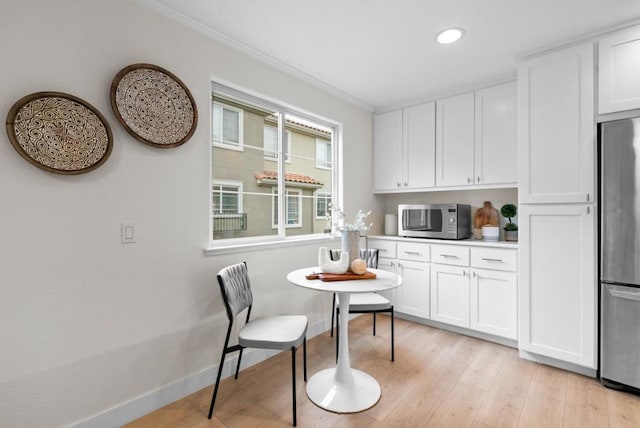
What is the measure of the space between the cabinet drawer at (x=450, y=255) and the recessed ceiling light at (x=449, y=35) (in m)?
1.81

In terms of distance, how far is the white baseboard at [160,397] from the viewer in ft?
5.50

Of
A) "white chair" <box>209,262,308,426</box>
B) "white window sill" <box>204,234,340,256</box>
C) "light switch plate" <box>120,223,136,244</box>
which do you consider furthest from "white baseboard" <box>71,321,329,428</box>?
"light switch plate" <box>120,223,136,244</box>

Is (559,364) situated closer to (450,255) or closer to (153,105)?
(450,255)

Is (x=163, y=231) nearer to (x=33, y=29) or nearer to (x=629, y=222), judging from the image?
(x=33, y=29)

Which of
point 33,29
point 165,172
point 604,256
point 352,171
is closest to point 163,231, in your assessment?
point 165,172

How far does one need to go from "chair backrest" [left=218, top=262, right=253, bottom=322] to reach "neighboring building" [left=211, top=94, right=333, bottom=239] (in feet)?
1.40

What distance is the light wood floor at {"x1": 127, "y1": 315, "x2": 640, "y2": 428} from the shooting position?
180 centimetres

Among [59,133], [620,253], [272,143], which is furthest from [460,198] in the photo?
[59,133]

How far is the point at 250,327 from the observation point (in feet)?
6.64

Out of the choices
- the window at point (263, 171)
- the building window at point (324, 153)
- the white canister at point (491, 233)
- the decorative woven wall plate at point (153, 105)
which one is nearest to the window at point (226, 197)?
the window at point (263, 171)

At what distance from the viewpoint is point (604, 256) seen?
213 centimetres

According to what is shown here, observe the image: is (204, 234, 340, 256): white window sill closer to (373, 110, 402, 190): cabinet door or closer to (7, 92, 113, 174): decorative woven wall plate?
(7, 92, 113, 174): decorative woven wall plate

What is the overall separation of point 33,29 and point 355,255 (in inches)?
84.5

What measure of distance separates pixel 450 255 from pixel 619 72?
6.02 feet
